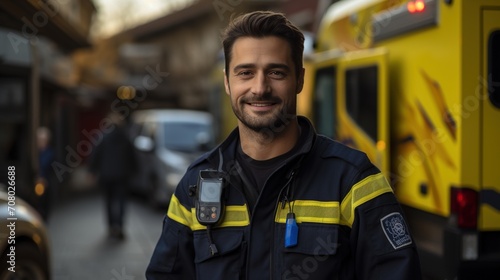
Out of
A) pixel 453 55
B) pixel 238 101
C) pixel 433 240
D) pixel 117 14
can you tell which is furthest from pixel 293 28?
pixel 117 14

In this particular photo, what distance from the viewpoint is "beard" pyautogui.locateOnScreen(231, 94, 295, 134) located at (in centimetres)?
235

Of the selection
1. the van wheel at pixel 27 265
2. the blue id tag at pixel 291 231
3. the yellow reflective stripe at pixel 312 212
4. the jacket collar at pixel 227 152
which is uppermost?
the jacket collar at pixel 227 152

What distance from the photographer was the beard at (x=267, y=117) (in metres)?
2.35

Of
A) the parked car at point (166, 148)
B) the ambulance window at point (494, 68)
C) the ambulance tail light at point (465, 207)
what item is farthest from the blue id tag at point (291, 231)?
the parked car at point (166, 148)

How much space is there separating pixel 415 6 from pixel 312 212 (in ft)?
12.6

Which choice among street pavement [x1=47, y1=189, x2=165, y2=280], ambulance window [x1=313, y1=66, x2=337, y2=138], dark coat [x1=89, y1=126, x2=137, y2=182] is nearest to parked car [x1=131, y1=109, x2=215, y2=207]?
street pavement [x1=47, y1=189, x2=165, y2=280]

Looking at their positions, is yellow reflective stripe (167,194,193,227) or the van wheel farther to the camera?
the van wheel

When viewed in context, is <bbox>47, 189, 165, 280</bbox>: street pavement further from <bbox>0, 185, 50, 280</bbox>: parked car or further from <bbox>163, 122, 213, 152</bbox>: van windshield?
<bbox>0, 185, 50, 280</bbox>: parked car

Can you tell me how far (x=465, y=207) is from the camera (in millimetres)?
4965

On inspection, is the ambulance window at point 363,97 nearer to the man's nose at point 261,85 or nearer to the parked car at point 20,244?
the parked car at point 20,244

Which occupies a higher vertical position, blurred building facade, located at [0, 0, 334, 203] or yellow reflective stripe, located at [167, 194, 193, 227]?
blurred building facade, located at [0, 0, 334, 203]

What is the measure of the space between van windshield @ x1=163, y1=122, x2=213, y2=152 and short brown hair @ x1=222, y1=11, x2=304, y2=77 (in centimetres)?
1163

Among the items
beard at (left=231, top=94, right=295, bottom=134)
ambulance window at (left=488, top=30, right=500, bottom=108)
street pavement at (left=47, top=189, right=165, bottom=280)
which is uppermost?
ambulance window at (left=488, top=30, right=500, bottom=108)

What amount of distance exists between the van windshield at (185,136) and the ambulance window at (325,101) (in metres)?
5.71
